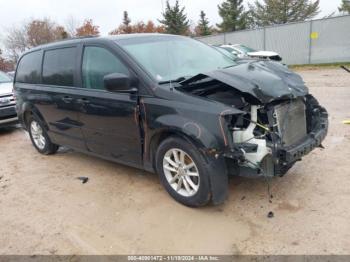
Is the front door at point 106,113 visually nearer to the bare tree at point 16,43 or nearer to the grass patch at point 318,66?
the grass patch at point 318,66

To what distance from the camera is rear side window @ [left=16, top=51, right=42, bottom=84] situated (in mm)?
5332

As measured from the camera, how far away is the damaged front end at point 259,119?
309cm

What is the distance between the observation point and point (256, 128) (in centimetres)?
325

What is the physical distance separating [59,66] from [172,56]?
1.81m

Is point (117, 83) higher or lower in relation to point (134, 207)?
higher

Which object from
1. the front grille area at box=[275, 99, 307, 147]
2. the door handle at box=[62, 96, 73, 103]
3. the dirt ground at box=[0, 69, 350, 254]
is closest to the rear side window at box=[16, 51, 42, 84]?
the door handle at box=[62, 96, 73, 103]

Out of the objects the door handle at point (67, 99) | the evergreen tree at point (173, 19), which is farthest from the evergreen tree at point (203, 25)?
the door handle at point (67, 99)

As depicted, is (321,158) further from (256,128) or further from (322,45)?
(322,45)

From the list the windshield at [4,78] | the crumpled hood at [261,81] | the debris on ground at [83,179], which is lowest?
the debris on ground at [83,179]

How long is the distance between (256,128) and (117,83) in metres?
1.52

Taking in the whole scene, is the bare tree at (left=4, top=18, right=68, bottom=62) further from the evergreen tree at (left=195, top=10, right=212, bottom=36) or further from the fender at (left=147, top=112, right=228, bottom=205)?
the fender at (left=147, top=112, right=228, bottom=205)

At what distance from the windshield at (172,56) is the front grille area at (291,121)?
1.07m

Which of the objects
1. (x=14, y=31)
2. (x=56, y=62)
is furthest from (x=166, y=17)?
(x=56, y=62)

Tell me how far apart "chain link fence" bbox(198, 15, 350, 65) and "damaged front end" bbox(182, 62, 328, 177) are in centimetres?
1642
